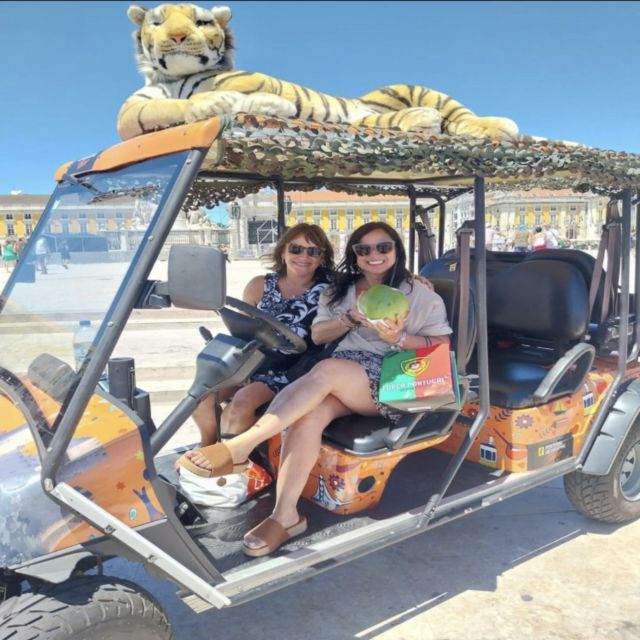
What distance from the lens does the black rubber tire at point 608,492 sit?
3.21 metres

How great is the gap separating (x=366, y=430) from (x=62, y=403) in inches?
48.6

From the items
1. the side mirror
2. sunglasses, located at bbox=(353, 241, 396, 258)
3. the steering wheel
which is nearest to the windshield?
the side mirror

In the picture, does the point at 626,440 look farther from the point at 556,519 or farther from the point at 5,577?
the point at 5,577

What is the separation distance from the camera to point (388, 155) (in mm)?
2145

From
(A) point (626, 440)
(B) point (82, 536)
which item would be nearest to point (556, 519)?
(A) point (626, 440)

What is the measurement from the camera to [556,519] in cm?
345

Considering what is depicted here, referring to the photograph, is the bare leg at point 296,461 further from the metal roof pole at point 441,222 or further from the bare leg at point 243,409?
the metal roof pole at point 441,222

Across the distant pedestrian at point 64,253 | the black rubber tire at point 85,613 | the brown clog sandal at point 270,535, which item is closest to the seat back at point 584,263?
the brown clog sandal at point 270,535

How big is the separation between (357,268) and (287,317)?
1.46ft

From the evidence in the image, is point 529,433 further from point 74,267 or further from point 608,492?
point 74,267

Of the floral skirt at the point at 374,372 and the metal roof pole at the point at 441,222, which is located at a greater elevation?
the metal roof pole at the point at 441,222

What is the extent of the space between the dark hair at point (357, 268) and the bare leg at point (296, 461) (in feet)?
2.29

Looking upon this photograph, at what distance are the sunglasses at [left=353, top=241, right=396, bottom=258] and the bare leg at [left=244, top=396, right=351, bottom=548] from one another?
79 cm

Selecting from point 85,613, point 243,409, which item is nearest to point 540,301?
→ point 243,409
